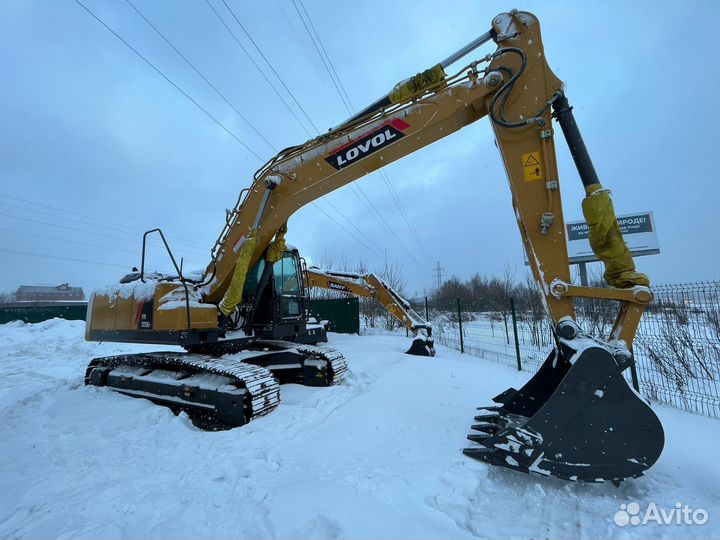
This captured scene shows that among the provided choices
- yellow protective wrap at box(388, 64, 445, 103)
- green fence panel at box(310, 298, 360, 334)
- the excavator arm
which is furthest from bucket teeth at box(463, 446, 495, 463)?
green fence panel at box(310, 298, 360, 334)

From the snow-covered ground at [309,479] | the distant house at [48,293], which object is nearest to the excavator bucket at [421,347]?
the snow-covered ground at [309,479]

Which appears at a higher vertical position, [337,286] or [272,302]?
[337,286]

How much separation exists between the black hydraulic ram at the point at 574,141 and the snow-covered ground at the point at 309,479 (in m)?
2.65

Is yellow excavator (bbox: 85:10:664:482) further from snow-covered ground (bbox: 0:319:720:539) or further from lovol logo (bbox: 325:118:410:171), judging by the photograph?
snow-covered ground (bbox: 0:319:720:539)

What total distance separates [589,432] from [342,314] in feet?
53.6

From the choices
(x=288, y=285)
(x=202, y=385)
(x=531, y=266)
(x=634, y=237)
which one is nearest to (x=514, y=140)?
(x=531, y=266)

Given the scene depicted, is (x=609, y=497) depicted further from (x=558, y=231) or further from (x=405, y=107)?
(x=405, y=107)

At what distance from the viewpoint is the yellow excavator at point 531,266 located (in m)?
2.89

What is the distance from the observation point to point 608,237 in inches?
129

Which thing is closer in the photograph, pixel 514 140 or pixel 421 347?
pixel 514 140

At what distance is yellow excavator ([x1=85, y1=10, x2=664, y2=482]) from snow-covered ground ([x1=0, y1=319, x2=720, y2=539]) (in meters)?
0.34

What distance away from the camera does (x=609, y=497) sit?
272 cm

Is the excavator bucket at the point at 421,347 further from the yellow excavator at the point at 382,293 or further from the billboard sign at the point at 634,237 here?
the billboard sign at the point at 634,237

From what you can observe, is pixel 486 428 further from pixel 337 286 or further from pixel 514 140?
pixel 337 286
